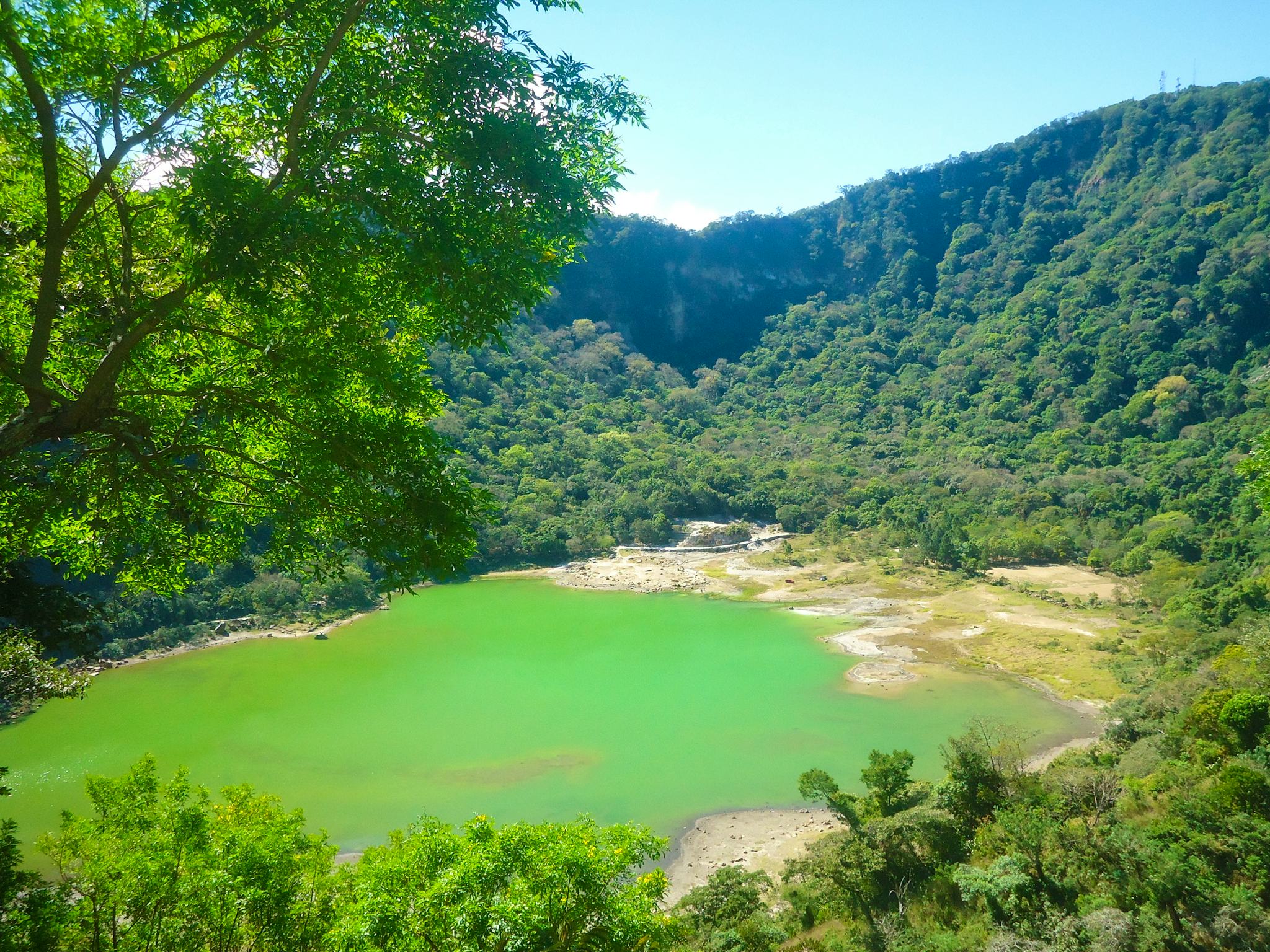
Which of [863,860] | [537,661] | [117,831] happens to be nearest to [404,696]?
[537,661]

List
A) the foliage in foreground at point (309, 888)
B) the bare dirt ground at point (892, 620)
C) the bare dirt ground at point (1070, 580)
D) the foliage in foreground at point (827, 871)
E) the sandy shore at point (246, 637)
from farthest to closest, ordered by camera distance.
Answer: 1. the bare dirt ground at point (1070, 580)
2. the sandy shore at point (246, 637)
3. the bare dirt ground at point (892, 620)
4. the foliage in foreground at point (827, 871)
5. the foliage in foreground at point (309, 888)

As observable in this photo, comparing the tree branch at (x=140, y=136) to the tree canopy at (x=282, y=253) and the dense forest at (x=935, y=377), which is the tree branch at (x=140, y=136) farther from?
the dense forest at (x=935, y=377)

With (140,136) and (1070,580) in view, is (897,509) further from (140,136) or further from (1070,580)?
(140,136)

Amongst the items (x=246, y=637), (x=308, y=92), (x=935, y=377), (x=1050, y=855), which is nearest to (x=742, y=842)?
(x=1050, y=855)

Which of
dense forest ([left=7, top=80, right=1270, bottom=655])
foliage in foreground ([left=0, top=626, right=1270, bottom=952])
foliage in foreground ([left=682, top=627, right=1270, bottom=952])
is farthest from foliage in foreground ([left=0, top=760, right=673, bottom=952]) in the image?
dense forest ([left=7, top=80, right=1270, bottom=655])

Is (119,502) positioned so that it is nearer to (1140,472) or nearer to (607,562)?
(607,562)

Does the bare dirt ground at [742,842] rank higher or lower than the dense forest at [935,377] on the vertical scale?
lower

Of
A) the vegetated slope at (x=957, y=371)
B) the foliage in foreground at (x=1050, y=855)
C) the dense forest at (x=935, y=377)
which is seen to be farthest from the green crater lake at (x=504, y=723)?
the vegetated slope at (x=957, y=371)

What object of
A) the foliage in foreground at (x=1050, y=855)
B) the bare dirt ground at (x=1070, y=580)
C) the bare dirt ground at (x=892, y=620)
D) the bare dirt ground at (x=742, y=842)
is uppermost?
the foliage in foreground at (x=1050, y=855)
